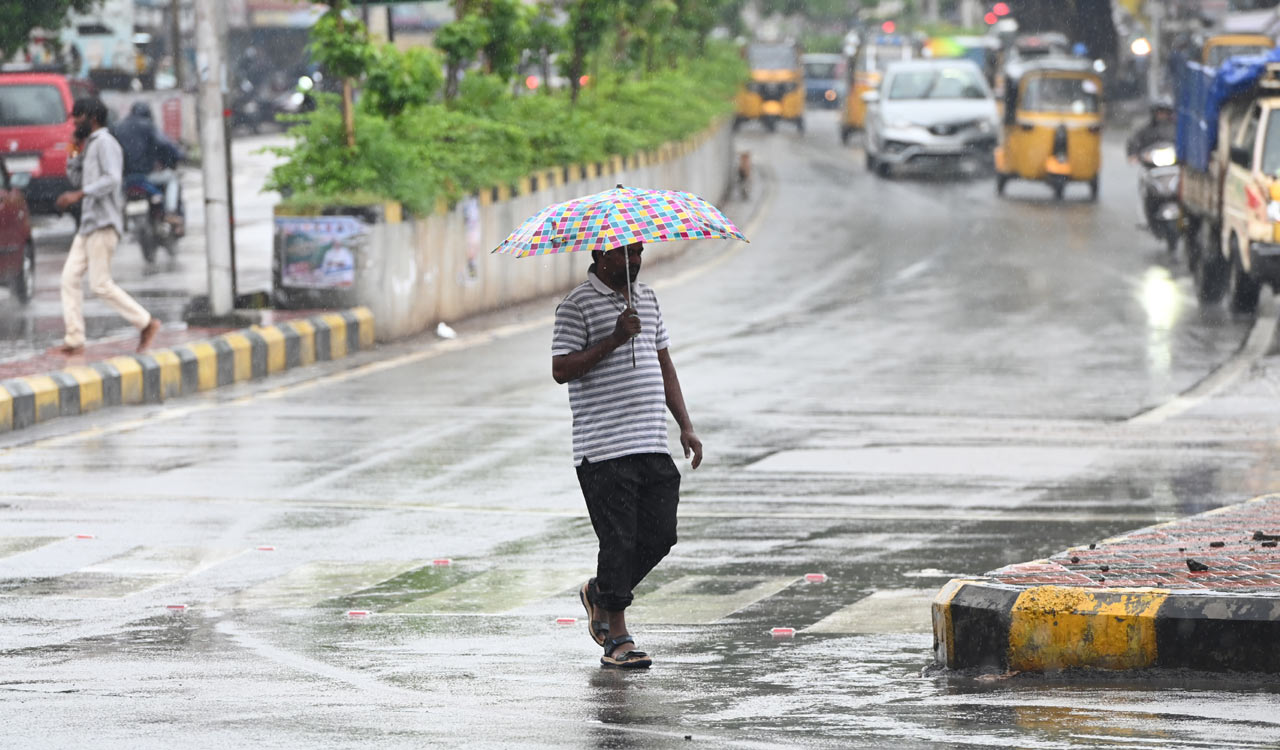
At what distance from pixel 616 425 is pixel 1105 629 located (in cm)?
172

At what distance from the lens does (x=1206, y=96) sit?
2391cm

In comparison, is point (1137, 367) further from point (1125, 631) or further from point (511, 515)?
point (1125, 631)

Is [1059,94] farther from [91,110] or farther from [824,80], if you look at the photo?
[824,80]

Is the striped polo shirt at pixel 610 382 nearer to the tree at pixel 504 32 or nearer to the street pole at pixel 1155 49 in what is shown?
the tree at pixel 504 32

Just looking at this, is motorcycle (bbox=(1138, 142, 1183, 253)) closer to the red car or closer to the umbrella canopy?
the red car

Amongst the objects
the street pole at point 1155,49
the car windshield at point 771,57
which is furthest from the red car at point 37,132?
the street pole at point 1155,49

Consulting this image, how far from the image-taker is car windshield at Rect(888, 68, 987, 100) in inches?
1667

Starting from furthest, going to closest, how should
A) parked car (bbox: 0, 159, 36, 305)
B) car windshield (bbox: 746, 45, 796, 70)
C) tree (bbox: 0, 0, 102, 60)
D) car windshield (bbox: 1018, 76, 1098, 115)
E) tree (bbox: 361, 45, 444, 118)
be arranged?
car windshield (bbox: 746, 45, 796, 70), car windshield (bbox: 1018, 76, 1098, 115), tree (bbox: 0, 0, 102, 60), tree (bbox: 361, 45, 444, 118), parked car (bbox: 0, 159, 36, 305)

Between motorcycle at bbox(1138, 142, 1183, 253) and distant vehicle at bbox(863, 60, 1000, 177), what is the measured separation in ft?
39.6

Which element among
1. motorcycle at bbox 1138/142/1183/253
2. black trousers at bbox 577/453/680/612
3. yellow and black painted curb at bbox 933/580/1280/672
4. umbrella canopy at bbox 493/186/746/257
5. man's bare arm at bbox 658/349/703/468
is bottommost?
motorcycle at bbox 1138/142/1183/253

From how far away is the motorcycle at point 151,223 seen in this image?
2662 cm

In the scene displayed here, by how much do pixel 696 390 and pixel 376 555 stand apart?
6525 millimetres

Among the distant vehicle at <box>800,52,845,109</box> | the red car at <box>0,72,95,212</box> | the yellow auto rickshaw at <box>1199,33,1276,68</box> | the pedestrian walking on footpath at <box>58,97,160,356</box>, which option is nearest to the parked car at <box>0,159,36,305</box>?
the pedestrian walking on footpath at <box>58,97,160,356</box>

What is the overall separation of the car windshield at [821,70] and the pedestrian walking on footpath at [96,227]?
2616 inches
